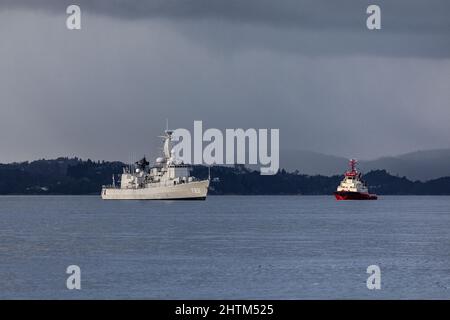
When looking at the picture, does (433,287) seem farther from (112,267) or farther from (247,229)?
(247,229)

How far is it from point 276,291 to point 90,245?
105 feet

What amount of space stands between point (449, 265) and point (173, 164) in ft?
455

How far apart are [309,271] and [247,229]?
160 ft

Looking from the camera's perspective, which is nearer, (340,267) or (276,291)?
(276,291)

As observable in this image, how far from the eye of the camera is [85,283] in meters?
50.3

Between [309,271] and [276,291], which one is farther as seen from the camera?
[309,271]

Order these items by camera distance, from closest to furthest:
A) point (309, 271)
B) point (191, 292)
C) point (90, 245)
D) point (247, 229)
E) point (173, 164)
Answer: point (191, 292), point (309, 271), point (90, 245), point (247, 229), point (173, 164)

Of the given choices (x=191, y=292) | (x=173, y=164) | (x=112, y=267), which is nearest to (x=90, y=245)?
(x=112, y=267)

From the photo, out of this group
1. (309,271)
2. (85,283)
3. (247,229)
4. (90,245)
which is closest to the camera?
(85,283)

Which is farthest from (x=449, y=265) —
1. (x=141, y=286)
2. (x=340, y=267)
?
(x=141, y=286)
